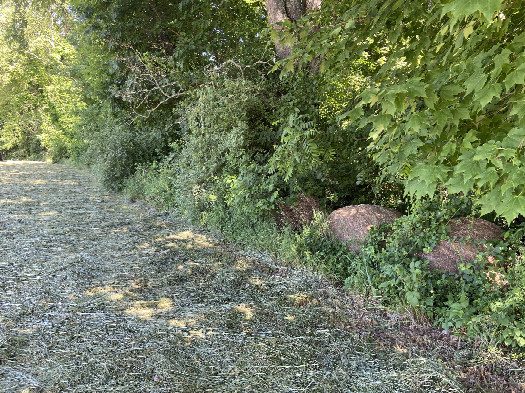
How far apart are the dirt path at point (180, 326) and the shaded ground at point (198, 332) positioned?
0.01 m

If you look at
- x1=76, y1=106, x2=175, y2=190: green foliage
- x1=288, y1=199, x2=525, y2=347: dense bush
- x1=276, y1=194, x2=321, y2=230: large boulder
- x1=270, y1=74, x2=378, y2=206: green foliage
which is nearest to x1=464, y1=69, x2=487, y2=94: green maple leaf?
x1=288, y1=199, x2=525, y2=347: dense bush

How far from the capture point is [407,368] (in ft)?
8.59

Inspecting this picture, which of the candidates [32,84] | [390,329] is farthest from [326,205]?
[32,84]

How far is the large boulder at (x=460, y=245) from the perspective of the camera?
3465 mm

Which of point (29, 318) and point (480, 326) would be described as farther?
point (29, 318)

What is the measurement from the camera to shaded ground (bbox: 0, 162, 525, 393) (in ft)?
8.16

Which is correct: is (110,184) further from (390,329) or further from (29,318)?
(390,329)

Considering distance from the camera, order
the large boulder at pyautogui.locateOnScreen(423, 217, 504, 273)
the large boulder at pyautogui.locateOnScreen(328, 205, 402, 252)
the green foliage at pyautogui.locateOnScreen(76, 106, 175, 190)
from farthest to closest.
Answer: the green foliage at pyautogui.locateOnScreen(76, 106, 175, 190), the large boulder at pyautogui.locateOnScreen(328, 205, 402, 252), the large boulder at pyautogui.locateOnScreen(423, 217, 504, 273)

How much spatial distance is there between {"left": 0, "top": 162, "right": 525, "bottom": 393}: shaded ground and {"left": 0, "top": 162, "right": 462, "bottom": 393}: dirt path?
1 cm

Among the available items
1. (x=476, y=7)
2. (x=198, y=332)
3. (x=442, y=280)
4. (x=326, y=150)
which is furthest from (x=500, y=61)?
(x=326, y=150)

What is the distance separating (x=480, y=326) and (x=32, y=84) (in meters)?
29.8

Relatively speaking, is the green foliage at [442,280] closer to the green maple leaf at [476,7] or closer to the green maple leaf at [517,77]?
the green maple leaf at [517,77]

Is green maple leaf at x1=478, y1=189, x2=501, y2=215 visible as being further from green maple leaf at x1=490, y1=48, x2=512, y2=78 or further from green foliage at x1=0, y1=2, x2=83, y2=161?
green foliage at x1=0, y1=2, x2=83, y2=161

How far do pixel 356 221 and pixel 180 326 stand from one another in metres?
2.32
